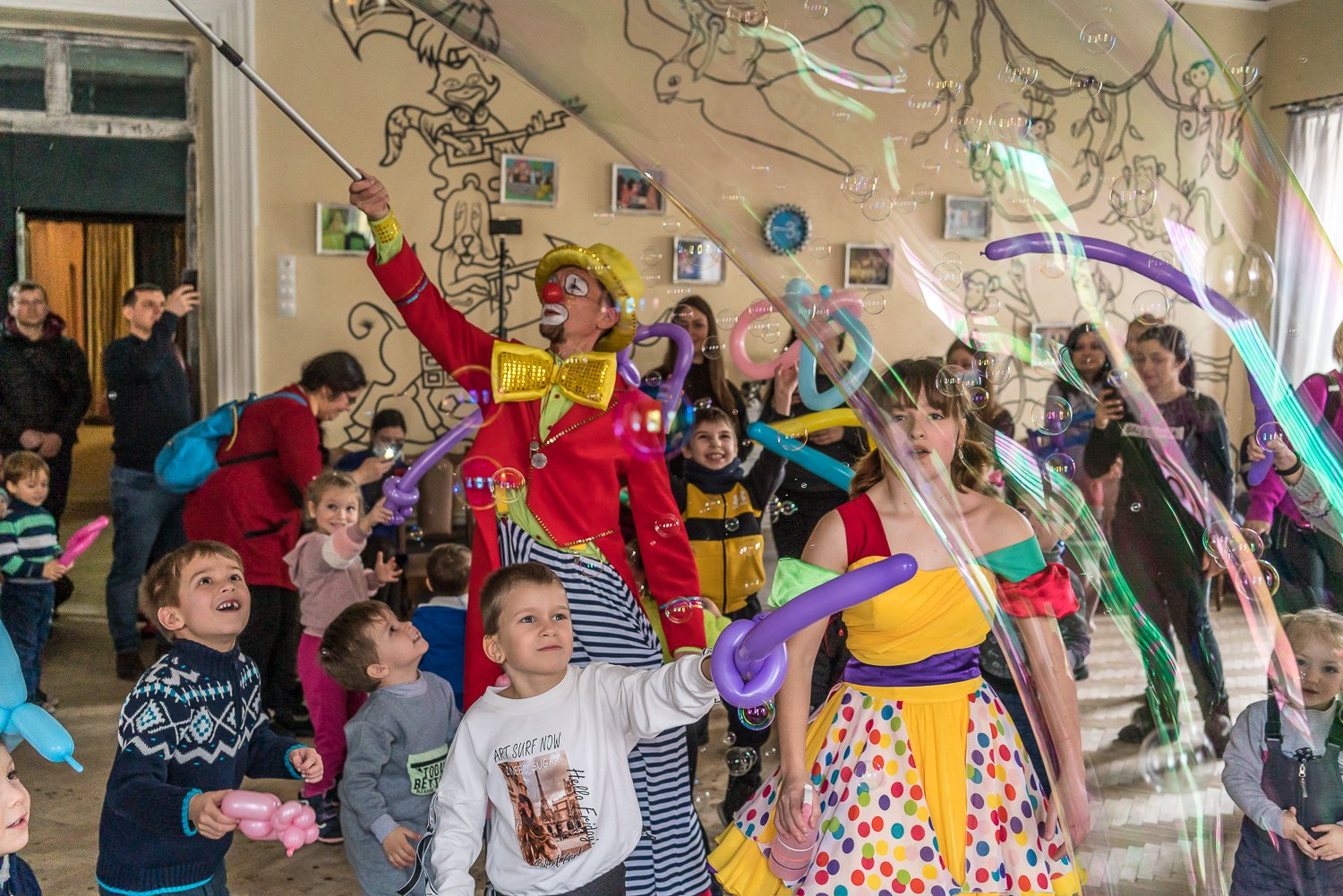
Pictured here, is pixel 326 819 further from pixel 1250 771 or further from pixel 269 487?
pixel 1250 771

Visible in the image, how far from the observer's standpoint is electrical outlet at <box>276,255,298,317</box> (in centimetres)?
554

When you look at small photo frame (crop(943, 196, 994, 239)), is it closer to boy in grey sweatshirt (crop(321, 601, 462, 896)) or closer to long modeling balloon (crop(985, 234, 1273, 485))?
long modeling balloon (crop(985, 234, 1273, 485))

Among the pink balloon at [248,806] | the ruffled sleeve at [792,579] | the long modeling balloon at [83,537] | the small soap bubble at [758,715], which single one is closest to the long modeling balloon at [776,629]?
the ruffled sleeve at [792,579]

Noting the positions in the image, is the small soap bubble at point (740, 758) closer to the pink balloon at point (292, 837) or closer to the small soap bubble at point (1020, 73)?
the pink balloon at point (292, 837)

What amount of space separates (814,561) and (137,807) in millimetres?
1070

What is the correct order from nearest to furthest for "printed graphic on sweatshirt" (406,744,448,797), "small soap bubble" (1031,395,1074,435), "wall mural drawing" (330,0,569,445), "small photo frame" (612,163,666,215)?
"small soap bubble" (1031,395,1074,435)
"printed graphic on sweatshirt" (406,744,448,797)
"wall mural drawing" (330,0,569,445)
"small photo frame" (612,163,666,215)

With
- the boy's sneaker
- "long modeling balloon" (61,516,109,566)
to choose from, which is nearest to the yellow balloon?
the boy's sneaker

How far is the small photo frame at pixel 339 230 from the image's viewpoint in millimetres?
5543

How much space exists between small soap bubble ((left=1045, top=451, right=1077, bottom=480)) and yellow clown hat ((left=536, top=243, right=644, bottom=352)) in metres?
0.92

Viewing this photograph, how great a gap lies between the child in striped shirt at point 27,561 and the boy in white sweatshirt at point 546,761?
2.29 meters

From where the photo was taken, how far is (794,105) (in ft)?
5.13

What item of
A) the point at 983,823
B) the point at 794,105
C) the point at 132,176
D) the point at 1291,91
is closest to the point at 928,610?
the point at 983,823

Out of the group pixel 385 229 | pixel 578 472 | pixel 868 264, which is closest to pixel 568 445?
pixel 578 472

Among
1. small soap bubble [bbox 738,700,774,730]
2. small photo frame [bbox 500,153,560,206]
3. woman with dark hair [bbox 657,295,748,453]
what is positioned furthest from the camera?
small photo frame [bbox 500,153,560,206]
